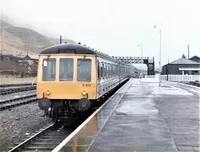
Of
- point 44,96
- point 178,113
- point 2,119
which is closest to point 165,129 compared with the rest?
point 178,113

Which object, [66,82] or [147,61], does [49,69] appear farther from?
[147,61]

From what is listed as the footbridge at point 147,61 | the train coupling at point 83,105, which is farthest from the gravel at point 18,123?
the footbridge at point 147,61

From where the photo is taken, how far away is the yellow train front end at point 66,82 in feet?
52.1

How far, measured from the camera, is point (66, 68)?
53.0 feet

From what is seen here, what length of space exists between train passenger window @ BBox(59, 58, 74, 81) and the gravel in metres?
2.32

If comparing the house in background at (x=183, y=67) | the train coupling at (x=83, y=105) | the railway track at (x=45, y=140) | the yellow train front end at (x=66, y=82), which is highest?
the house in background at (x=183, y=67)

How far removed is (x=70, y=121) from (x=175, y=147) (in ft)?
28.7

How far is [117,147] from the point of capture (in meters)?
9.02

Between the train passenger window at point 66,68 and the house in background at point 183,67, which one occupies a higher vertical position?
the house in background at point 183,67

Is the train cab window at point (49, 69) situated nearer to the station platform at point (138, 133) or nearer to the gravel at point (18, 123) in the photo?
the gravel at point (18, 123)

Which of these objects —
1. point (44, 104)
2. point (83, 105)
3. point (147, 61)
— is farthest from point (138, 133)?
point (147, 61)

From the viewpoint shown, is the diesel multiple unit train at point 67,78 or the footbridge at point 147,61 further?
the footbridge at point 147,61

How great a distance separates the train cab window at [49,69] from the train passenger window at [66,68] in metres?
0.28

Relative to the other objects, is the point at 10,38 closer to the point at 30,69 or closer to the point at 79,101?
the point at 30,69
